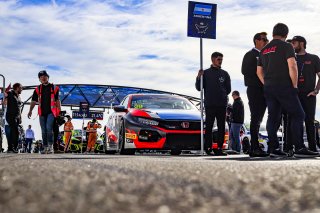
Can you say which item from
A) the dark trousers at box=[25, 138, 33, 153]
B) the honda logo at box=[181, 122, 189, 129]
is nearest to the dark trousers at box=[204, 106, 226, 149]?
the honda logo at box=[181, 122, 189, 129]

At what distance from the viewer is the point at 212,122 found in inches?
312

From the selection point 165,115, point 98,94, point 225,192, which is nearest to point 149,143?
point 165,115

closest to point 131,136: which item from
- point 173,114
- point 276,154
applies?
point 173,114

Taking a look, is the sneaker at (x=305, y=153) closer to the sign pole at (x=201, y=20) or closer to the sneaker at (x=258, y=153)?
the sneaker at (x=258, y=153)

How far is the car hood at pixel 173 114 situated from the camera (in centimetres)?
799

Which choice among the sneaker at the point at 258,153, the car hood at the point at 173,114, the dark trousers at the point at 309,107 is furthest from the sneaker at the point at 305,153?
the car hood at the point at 173,114

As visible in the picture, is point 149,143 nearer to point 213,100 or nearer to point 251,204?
point 213,100

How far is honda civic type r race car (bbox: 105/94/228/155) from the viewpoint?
782 cm

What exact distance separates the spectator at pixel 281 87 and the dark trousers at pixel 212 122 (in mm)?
1867

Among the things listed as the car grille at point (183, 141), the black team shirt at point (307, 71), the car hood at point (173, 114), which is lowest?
the car grille at point (183, 141)

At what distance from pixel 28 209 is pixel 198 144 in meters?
7.64

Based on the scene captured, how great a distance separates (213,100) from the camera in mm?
7855

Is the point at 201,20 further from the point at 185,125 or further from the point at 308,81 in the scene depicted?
the point at 308,81

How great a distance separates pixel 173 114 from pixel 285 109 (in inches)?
99.8
